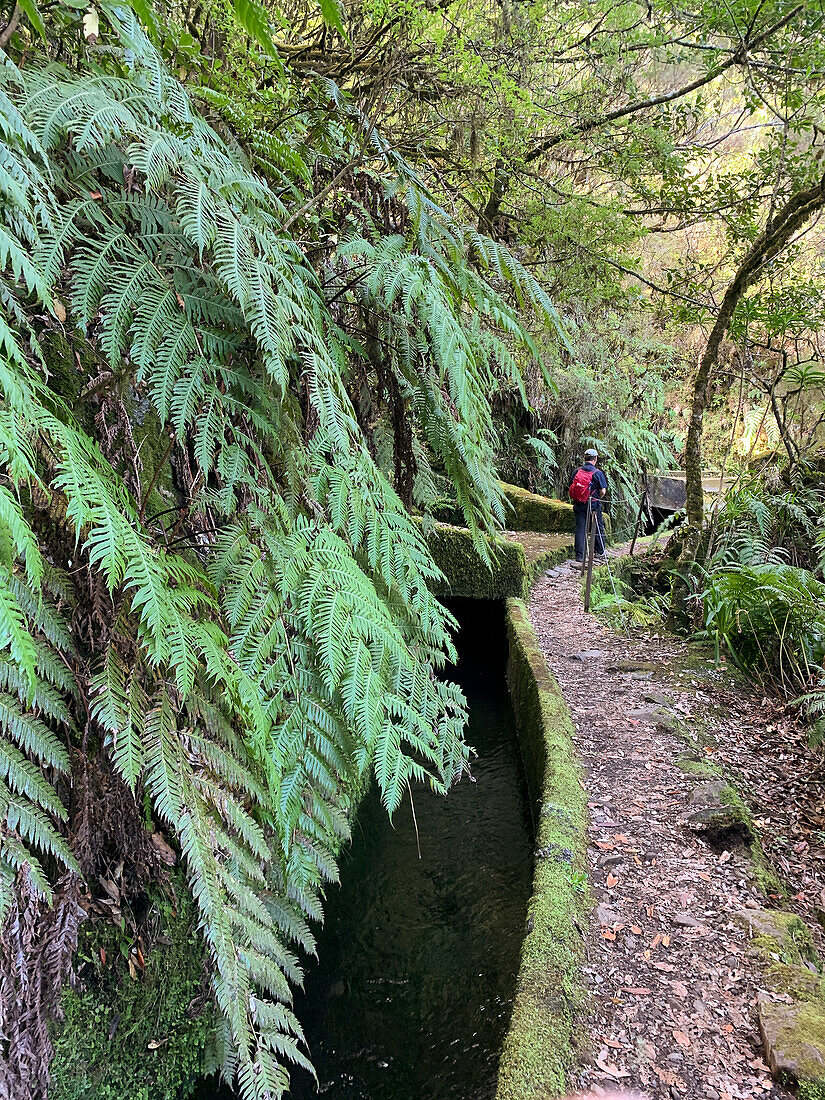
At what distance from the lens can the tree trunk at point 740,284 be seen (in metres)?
5.67

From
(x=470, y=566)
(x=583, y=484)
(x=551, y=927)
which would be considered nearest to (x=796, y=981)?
(x=551, y=927)

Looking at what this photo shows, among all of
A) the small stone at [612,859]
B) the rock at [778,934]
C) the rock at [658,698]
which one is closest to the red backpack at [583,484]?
the rock at [658,698]

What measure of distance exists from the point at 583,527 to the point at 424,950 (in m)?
6.66

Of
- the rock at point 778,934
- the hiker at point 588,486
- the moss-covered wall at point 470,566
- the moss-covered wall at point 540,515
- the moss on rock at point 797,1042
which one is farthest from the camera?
the moss-covered wall at point 540,515

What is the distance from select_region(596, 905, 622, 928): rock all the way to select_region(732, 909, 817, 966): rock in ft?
1.49

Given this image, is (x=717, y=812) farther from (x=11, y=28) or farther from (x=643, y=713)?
(x=11, y=28)

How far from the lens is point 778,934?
2502 mm

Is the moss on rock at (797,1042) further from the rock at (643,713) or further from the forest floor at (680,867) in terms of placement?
the rock at (643,713)

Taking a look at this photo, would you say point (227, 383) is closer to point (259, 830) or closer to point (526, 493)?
point (259, 830)

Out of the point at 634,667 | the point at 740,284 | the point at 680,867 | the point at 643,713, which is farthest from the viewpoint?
the point at 740,284

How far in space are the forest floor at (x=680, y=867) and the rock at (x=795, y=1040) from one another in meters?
0.05

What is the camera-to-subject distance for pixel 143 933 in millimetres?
2043

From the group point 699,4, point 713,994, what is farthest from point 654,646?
point 699,4

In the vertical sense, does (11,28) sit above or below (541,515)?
above
